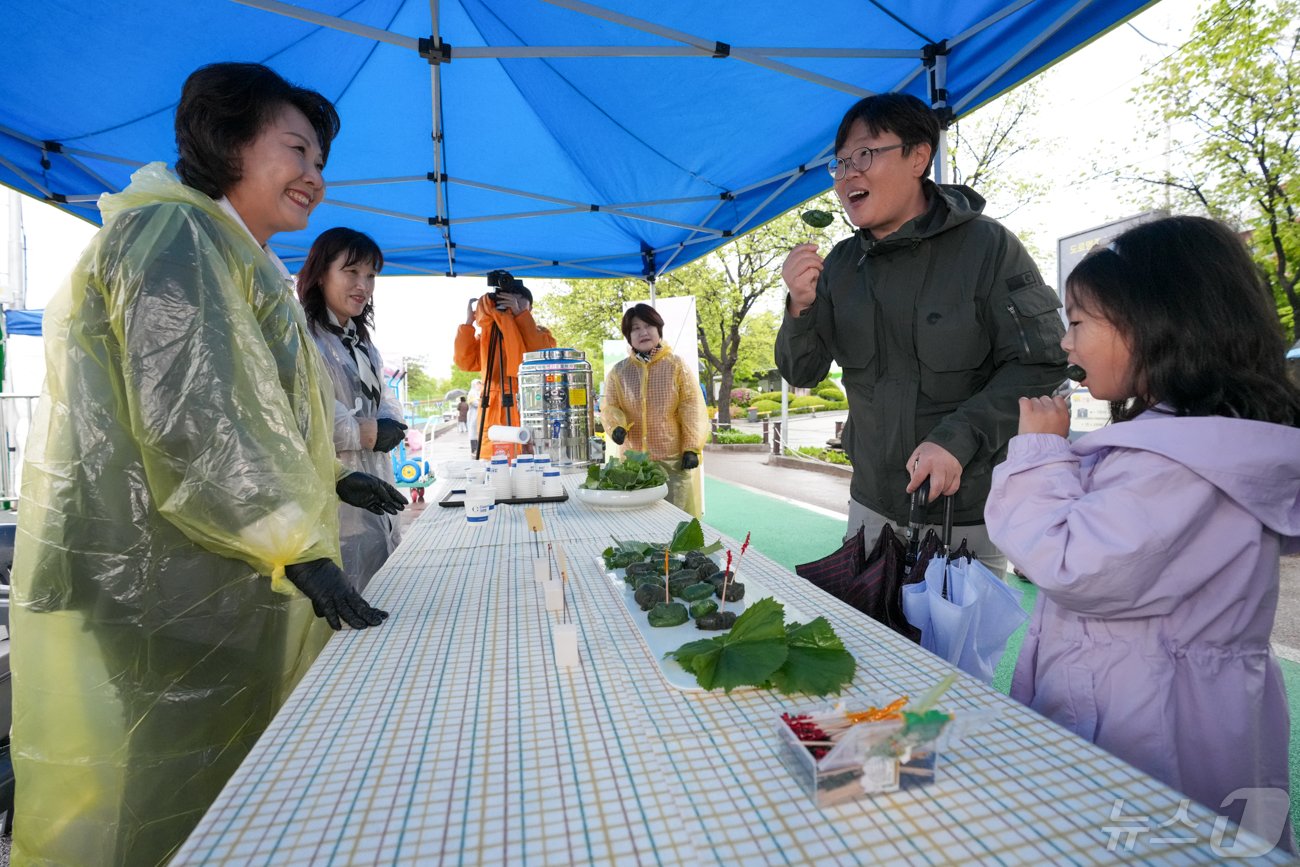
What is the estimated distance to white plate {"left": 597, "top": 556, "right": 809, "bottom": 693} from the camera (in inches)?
40.1

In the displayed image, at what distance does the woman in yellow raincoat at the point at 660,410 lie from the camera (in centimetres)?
494

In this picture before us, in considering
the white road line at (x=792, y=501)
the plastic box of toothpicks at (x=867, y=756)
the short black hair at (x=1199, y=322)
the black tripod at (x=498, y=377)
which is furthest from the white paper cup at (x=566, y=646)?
the white road line at (x=792, y=501)

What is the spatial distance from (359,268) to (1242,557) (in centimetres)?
277

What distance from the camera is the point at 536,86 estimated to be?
430 centimetres

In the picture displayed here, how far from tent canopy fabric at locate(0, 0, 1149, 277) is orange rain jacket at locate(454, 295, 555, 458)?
105 centimetres

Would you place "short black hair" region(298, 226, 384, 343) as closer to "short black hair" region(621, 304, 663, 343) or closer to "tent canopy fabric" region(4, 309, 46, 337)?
"short black hair" region(621, 304, 663, 343)

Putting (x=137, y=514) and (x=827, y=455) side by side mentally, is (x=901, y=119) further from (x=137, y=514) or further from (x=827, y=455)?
(x=827, y=455)

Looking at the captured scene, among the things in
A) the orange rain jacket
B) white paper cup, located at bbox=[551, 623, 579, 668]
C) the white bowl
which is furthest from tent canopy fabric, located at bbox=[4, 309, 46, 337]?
white paper cup, located at bbox=[551, 623, 579, 668]

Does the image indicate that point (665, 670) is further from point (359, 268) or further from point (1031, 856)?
point (359, 268)

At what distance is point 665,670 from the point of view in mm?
1045

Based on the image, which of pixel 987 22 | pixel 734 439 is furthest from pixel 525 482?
pixel 734 439

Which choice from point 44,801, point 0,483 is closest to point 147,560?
point 44,801

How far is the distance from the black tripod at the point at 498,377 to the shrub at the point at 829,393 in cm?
2839

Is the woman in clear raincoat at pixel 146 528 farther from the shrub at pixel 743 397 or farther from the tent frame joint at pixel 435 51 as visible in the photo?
the shrub at pixel 743 397
